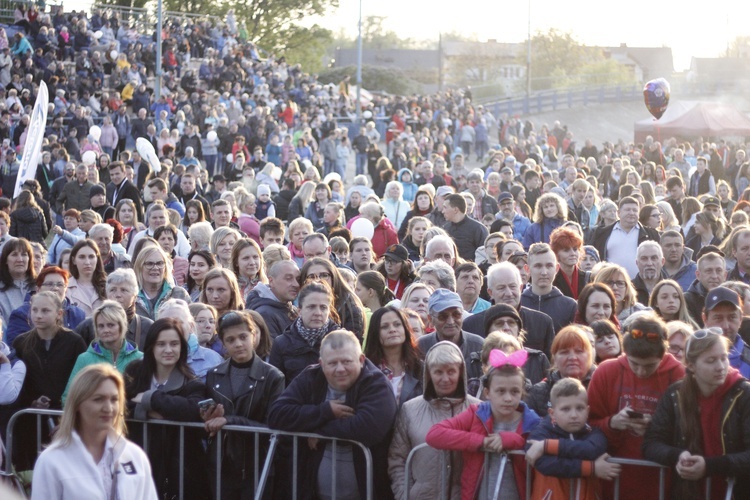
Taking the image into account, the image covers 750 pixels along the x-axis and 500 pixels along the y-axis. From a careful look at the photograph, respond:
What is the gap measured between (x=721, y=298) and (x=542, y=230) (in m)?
5.60

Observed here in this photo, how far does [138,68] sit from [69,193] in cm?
1534

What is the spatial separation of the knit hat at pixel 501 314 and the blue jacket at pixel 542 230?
5018mm

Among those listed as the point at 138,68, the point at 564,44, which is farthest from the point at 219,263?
the point at 564,44

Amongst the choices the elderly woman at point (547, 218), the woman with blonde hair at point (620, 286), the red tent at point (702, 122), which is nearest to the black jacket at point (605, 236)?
the elderly woman at point (547, 218)

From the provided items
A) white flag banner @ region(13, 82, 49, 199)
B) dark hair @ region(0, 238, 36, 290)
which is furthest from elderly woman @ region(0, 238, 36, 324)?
white flag banner @ region(13, 82, 49, 199)

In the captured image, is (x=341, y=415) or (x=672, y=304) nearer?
(x=341, y=415)

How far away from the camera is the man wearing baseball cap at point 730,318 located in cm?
677

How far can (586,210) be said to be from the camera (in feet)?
49.0

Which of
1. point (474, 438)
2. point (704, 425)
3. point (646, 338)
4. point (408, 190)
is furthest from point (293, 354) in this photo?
point (408, 190)

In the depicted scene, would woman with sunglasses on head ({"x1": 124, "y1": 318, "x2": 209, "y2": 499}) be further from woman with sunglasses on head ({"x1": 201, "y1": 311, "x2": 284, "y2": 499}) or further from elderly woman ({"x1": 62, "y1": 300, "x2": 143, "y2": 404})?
elderly woman ({"x1": 62, "y1": 300, "x2": 143, "y2": 404})

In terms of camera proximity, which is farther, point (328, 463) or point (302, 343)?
point (302, 343)

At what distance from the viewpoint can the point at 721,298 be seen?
Result: 6762 millimetres

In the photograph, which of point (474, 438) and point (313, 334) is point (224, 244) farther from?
point (474, 438)

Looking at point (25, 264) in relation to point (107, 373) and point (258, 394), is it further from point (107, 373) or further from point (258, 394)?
point (107, 373)
